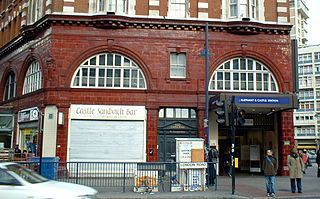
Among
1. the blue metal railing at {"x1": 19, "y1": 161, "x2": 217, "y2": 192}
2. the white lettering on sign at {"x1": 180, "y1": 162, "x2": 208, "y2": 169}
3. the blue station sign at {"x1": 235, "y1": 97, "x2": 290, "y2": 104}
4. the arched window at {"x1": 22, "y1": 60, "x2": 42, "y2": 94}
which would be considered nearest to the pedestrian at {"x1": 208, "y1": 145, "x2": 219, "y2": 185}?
the blue metal railing at {"x1": 19, "y1": 161, "x2": 217, "y2": 192}

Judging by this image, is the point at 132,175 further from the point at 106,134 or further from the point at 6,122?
the point at 6,122

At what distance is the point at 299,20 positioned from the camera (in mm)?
85250

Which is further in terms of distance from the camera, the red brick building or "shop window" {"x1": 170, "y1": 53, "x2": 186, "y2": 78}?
"shop window" {"x1": 170, "y1": 53, "x2": 186, "y2": 78}

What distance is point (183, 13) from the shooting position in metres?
22.3

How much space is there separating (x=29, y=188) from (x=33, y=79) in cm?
1771

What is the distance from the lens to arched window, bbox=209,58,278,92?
22.1m

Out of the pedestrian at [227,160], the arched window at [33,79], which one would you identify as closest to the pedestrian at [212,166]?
the pedestrian at [227,160]

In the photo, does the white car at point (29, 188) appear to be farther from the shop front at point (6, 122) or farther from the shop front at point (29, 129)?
the shop front at point (6, 122)

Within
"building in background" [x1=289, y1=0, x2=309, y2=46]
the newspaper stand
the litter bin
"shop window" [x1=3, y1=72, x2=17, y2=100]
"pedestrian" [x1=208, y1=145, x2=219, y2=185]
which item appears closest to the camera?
the newspaper stand

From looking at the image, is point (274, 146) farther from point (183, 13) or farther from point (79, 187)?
point (79, 187)

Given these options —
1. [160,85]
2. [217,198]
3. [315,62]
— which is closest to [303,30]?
[315,62]

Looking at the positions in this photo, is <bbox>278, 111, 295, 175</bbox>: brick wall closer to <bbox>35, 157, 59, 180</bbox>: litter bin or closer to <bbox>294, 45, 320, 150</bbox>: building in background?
<bbox>35, 157, 59, 180</bbox>: litter bin

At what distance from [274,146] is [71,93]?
13.2 metres

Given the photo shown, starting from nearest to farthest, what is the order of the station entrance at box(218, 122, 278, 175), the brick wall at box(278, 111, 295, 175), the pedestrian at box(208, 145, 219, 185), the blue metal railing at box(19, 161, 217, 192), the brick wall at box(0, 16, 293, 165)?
the blue metal railing at box(19, 161, 217, 192) < the pedestrian at box(208, 145, 219, 185) < the brick wall at box(0, 16, 293, 165) < the brick wall at box(278, 111, 295, 175) < the station entrance at box(218, 122, 278, 175)
